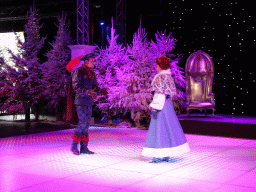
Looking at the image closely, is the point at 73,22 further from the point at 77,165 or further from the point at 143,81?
the point at 77,165

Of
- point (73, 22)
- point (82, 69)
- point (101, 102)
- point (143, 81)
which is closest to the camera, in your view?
point (82, 69)

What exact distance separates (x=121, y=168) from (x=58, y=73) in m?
7.60

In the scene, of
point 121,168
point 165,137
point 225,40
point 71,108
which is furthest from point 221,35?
point 121,168

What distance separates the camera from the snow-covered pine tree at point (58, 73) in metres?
12.0

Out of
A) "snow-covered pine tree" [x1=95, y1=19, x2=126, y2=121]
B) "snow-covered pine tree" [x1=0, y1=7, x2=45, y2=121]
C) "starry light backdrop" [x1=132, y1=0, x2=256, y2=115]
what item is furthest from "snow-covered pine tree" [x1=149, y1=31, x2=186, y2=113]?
"snow-covered pine tree" [x1=0, y1=7, x2=45, y2=121]

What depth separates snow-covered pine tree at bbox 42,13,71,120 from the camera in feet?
39.5

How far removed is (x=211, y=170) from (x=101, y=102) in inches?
266

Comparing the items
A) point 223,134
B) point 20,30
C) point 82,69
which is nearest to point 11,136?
point 82,69

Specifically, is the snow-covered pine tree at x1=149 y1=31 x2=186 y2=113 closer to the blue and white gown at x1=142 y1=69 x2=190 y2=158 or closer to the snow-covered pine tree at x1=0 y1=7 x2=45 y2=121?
the snow-covered pine tree at x1=0 y1=7 x2=45 y2=121

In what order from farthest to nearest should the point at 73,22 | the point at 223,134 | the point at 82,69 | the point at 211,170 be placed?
the point at 73,22, the point at 223,134, the point at 82,69, the point at 211,170

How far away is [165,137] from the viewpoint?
16.7 feet

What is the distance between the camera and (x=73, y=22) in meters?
14.6

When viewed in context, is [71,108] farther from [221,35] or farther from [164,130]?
[221,35]

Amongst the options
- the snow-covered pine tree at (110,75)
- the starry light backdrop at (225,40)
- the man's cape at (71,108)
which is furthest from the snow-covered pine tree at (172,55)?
the man's cape at (71,108)
